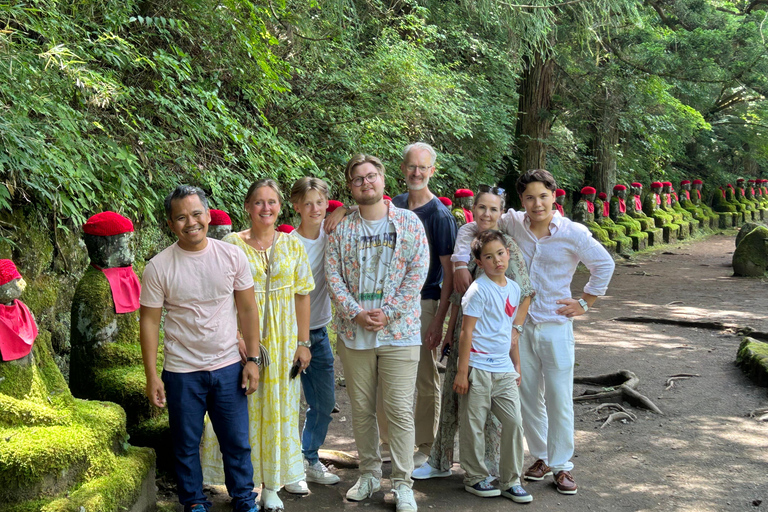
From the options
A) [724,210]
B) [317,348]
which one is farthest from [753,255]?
[724,210]

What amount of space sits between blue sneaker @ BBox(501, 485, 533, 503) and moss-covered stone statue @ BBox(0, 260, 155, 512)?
2062 mm

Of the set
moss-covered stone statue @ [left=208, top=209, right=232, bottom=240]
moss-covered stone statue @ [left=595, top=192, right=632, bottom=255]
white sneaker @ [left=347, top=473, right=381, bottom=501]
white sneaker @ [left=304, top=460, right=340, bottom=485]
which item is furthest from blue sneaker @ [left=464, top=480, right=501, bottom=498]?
moss-covered stone statue @ [left=595, top=192, right=632, bottom=255]

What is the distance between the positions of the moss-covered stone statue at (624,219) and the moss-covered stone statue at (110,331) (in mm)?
15907

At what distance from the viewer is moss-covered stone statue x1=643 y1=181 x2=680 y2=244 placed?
20.4m

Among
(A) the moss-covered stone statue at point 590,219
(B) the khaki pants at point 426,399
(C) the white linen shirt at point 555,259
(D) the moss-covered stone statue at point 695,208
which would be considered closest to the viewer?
(C) the white linen shirt at point 555,259

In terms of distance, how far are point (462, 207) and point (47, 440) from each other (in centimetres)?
840

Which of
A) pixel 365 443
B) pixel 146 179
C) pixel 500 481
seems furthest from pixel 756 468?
pixel 146 179

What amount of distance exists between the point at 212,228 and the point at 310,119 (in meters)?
4.77

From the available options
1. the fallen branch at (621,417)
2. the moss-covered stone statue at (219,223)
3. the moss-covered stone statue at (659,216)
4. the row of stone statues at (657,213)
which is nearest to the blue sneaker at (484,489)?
the fallen branch at (621,417)

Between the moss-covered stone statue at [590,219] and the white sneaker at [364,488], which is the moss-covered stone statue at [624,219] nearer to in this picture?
the moss-covered stone statue at [590,219]

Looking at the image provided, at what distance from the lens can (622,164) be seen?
2011 cm

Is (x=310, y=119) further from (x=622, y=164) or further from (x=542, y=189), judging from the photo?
(x=622, y=164)

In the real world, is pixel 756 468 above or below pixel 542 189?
below

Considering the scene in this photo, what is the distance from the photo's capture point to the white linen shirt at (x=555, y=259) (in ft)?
14.0
